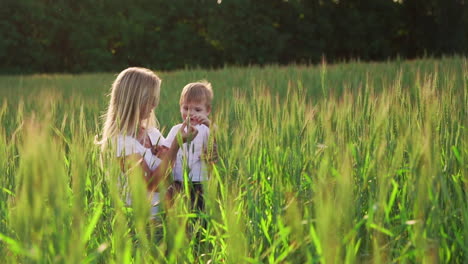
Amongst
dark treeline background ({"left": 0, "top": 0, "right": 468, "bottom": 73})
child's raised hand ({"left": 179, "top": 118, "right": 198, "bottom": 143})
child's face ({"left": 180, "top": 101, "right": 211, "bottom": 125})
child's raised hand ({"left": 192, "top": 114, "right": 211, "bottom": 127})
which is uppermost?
dark treeline background ({"left": 0, "top": 0, "right": 468, "bottom": 73})

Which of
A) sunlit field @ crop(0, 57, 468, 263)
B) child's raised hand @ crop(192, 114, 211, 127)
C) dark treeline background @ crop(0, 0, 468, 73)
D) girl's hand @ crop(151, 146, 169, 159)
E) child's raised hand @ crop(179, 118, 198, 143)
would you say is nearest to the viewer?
sunlit field @ crop(0, 57, 468, 263)

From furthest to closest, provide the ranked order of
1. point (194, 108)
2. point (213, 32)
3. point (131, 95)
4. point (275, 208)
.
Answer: point (213, 32) → point (194, 108) → point (131, 95) → point (275, 208)

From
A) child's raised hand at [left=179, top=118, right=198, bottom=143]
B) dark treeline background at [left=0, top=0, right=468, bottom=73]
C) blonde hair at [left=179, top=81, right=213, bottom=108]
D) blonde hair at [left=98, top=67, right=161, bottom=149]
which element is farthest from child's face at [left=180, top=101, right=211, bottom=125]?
dark treeline background at [left=0, top=0, right=468, bottom=73]

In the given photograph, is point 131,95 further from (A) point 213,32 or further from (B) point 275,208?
(A) point 213,32

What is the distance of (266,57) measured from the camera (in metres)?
23.4

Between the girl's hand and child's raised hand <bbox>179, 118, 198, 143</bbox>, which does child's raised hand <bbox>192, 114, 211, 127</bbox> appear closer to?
the girl's hand

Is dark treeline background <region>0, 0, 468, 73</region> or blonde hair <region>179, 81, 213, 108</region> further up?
dark treeline background <region>0, 0, 468, 73</region>

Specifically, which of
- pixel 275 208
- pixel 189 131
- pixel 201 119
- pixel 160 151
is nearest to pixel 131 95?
pixel 160 151

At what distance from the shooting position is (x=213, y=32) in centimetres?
2412

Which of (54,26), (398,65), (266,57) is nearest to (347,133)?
(398,65)

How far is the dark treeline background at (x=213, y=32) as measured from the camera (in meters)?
23.4

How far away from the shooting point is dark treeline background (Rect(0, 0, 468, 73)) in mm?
23406

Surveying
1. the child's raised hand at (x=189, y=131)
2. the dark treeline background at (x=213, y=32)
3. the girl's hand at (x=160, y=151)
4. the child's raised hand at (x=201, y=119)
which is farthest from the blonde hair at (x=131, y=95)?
the dark treeline background at (x=213, y=32)

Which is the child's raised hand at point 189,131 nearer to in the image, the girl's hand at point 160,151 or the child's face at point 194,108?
the girl's hand at point 160,151
